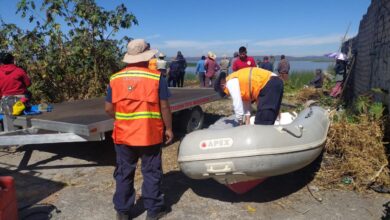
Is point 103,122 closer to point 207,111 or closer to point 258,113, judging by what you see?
point 258,113

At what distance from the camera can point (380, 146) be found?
4.71m

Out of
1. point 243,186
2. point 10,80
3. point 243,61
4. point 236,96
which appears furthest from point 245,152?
point 243,61

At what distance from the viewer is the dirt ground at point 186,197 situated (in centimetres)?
385

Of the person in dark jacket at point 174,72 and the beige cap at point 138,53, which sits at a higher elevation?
the beige cap at point 138,53

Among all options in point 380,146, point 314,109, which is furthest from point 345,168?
point 314,109

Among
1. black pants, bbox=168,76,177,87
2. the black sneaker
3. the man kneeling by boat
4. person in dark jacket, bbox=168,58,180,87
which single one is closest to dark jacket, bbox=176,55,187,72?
person in dark jacket, bbox=168,58,180,87

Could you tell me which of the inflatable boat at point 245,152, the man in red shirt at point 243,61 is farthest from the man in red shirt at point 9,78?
the man in red shirt at point 243,61

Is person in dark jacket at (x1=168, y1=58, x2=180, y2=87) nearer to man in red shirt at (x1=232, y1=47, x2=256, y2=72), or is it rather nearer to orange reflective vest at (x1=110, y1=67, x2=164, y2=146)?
man in red shirt at (x1=232, y1=47, x2=256, y2=72)

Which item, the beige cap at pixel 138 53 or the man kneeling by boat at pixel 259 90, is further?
the man kneeling by boat at pixel 259 90

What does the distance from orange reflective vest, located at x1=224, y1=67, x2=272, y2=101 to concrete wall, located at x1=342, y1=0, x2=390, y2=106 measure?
8.37 feet

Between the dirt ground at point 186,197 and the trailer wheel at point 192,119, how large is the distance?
1.65 m

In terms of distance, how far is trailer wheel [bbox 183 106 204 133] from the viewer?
712 cm

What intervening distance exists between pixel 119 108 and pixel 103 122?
1.34 meters

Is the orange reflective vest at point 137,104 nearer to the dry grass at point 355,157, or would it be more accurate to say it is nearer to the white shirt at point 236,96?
the white shirt at point 236,96
